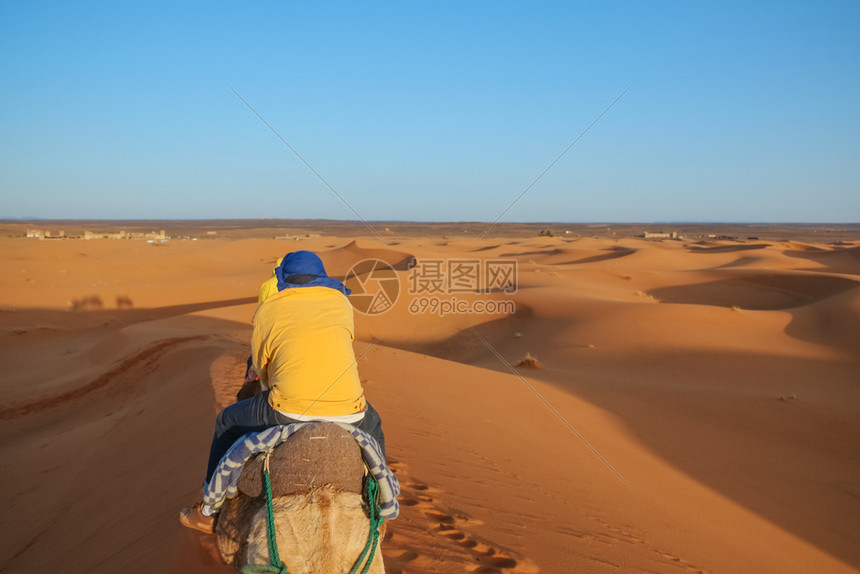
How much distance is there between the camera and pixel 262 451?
8.84 ft

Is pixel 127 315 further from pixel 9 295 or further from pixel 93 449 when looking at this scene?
pixel 93 449

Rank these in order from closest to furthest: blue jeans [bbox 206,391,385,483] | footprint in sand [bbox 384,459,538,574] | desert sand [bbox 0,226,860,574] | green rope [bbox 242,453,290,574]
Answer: green rope [bbox 242,453,290,574] → blue jeans [bbox 206,391,385,483] → footprint in sand [bbox 384,459,538,574] → desert sand [bbox 0,226,860,574]

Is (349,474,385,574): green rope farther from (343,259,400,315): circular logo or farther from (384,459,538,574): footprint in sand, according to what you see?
(343,259,400,315): circular logo

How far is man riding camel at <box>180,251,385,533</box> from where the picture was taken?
2775mm

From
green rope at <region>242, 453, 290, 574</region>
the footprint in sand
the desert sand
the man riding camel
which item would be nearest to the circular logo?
the desert sand

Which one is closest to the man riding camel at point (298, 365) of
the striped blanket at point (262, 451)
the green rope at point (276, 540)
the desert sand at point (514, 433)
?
the striped blanket at point (262, 451)

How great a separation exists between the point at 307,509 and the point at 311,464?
201 millimetres

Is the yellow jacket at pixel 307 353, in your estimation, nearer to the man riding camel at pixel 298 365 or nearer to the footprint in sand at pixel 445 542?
the man riding camel at pixel 298 365

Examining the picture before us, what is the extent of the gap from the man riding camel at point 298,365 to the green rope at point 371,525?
354mm

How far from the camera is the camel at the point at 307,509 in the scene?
2.48m

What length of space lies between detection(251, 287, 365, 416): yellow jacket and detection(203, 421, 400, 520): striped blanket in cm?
13

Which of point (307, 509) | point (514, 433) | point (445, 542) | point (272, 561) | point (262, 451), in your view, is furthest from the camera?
point (514, 433)

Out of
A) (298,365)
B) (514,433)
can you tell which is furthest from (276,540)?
(514,433)

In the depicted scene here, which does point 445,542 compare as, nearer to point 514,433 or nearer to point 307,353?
point 307,353
